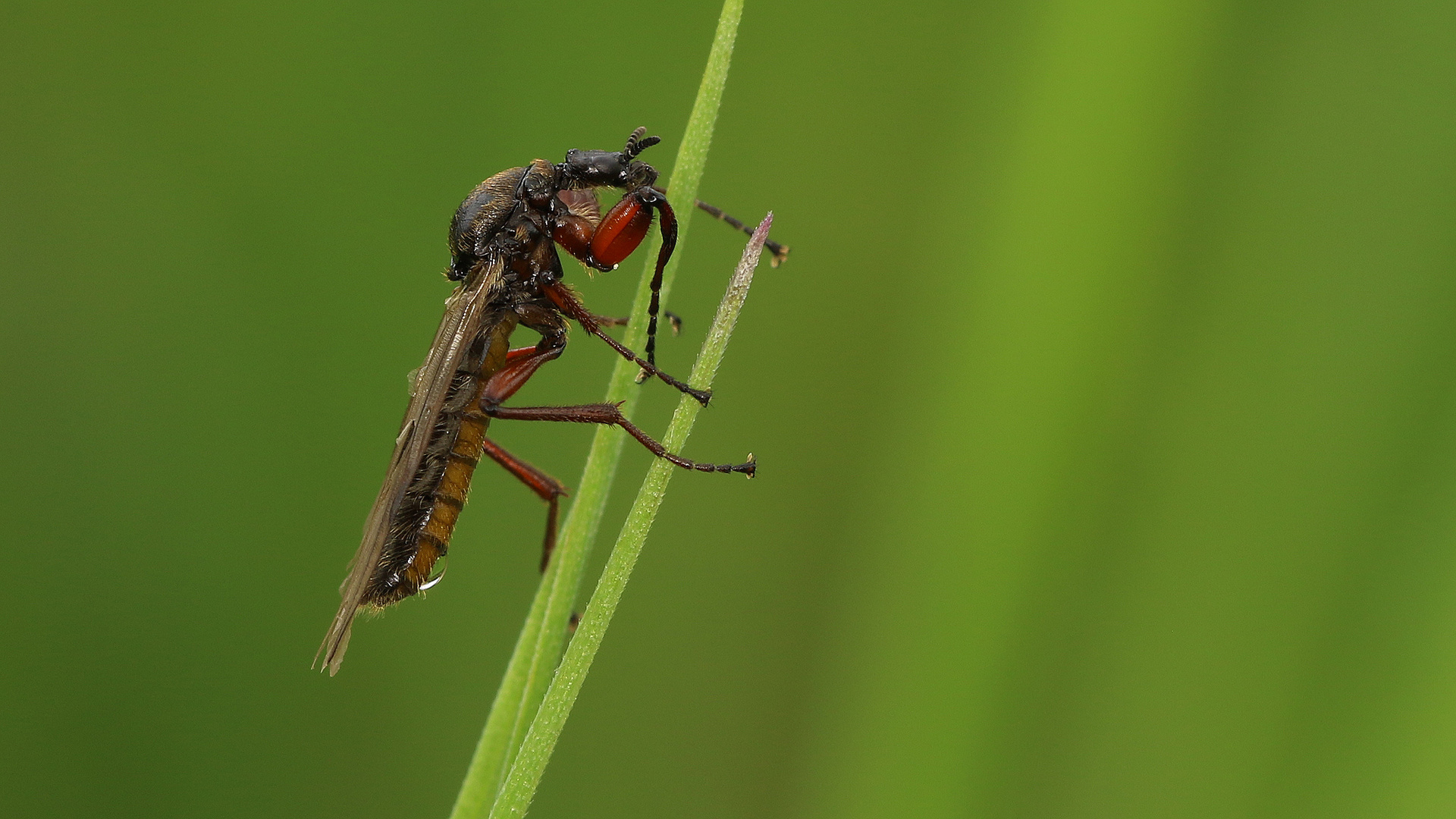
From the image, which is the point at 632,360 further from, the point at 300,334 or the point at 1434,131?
the point at 1434,131

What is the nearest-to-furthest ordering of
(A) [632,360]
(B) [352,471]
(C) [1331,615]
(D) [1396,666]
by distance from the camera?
(D) [1396,666] < (C) [1331,615] < (A) [632,360] < (B) [352,471]

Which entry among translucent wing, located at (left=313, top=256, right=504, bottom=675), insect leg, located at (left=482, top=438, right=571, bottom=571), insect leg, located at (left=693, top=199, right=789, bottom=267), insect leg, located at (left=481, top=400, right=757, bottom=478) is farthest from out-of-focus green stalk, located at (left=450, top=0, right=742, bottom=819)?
insect leg, located at (left=482, top=438, right=571, bottom=571)

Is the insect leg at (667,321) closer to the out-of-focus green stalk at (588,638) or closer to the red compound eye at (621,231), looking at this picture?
the red compound eye at (621,231)

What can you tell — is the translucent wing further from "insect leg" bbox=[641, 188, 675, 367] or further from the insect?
"insect leg" bbox=[641, 188, 675, 367]

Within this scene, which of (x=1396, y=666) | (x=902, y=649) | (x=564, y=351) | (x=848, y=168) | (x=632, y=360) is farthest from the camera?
(x=564, y=351)

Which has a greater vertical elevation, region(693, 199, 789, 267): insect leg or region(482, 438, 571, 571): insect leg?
region(693, 199, 789, 267): insect leg

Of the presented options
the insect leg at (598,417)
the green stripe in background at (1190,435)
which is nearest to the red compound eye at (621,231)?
the insect leg at (598,417)

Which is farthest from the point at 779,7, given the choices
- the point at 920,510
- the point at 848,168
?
the point at 920,510

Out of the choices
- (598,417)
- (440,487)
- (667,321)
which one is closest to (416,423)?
(440,487)
